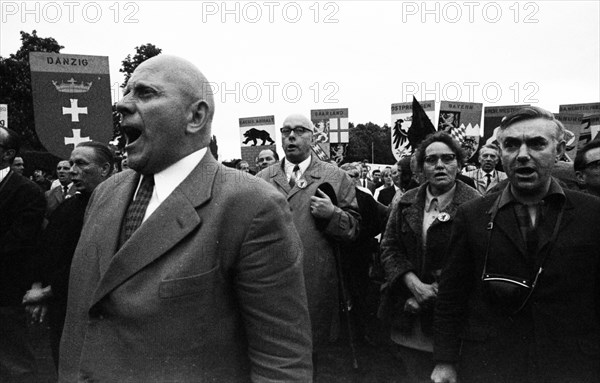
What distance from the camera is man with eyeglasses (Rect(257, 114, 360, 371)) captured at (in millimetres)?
4258

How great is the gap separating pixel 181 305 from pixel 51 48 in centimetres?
4794

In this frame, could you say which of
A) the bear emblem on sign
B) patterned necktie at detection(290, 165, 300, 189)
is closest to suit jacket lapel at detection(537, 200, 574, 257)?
patterned necktie at detection(290, 165, 300, 189)

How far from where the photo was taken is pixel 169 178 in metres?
1.92

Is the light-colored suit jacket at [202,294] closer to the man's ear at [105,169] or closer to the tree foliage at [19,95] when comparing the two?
the man's ear at [105,169]

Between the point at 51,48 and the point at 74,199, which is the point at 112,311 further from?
the point at 51,48

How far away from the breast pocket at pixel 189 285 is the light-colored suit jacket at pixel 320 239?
2526 mm

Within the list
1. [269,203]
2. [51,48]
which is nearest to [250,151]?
[269,203]

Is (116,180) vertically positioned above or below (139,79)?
below

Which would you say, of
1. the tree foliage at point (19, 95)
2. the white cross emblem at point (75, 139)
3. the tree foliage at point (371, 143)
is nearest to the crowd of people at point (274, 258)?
the white cross emblem at point (75, 139)

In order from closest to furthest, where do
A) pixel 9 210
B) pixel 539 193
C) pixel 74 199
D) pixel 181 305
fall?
pixel 181 305 → pixel 539 193 → pixel 74 199 → pixel 9 210

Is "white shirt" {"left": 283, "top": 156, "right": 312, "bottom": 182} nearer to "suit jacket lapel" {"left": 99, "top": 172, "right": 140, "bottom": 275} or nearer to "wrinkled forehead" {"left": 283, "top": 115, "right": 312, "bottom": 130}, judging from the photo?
"wrinkled forehead" {"left": 283, "top": 115, "right": 312, "bottom": 130}

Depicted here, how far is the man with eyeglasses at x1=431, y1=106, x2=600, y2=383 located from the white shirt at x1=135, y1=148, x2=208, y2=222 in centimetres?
144

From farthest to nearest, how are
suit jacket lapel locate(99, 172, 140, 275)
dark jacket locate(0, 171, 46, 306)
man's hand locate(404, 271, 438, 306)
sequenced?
dark jacket locate(0, 171, 46, 306)
man's hand locate(404, 271, 438, 306)
suit jacket lapel locate(99, 172, 140, 275)

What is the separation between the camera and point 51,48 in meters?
44.9
